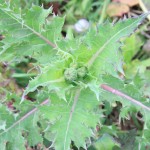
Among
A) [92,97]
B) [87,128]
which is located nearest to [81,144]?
[87,128]

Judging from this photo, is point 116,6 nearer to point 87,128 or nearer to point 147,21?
point 147,21

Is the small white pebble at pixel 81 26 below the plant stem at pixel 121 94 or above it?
below

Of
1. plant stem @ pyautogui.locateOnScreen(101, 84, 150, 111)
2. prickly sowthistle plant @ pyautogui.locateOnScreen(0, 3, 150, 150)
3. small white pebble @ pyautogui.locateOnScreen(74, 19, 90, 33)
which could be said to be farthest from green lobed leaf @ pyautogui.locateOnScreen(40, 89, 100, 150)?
small white pebble @ pyautogui.locateOnScreen(74, 19, 90, 33)

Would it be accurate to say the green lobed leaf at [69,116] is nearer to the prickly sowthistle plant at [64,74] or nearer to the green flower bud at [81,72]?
the prickly sowthistle plant at [64,74]

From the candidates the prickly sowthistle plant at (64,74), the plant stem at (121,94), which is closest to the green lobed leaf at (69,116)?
the prickly sowthistle plant at (64,74)

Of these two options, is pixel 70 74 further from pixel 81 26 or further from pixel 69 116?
pixel 81 26

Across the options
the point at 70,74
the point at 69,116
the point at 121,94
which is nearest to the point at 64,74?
the point at 70,74

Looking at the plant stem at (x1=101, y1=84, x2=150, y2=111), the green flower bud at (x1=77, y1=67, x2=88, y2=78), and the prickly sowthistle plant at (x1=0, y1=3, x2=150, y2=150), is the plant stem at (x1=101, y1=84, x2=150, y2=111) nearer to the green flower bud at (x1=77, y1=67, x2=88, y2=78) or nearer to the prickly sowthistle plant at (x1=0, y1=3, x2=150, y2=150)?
the prickly sowthistle plant at (x1=0, y1=3, x2=150, y2=150)

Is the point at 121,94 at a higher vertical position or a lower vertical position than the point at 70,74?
lower
